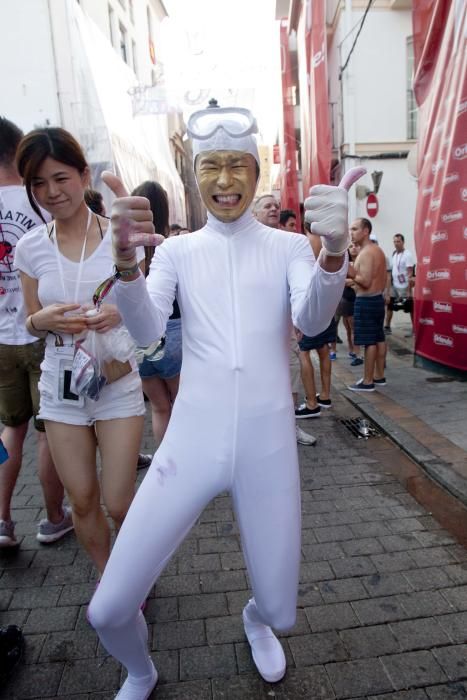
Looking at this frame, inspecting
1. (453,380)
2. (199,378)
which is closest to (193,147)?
(199,378)

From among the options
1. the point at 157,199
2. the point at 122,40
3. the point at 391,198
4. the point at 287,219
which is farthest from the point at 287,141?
the point at 157,199

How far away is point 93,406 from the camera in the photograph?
1967 mm

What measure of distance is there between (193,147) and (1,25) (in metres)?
12.0

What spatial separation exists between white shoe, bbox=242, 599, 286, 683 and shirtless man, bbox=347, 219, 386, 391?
4.08m

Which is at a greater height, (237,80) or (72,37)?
(72,37)

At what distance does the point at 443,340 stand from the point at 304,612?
4605 mm

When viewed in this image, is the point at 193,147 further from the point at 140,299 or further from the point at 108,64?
the point at 108,64

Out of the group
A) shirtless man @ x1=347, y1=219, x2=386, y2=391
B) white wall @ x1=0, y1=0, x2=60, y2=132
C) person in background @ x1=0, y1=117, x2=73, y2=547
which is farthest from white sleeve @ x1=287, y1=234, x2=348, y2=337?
white wall @ x1=0, y1=0, x2=60, y2=132

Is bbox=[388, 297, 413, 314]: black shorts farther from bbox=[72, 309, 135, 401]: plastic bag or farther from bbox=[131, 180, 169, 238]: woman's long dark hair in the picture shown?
bbox=[72, 309, 135, 401]: plastic bag

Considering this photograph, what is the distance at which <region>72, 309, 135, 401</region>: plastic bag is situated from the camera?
6.09 feet

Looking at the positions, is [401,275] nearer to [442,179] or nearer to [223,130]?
[442,179]

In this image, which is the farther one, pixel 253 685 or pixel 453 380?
pixel 453 380

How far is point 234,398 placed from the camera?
1.52 metres

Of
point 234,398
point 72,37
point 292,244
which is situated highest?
point 72,37
